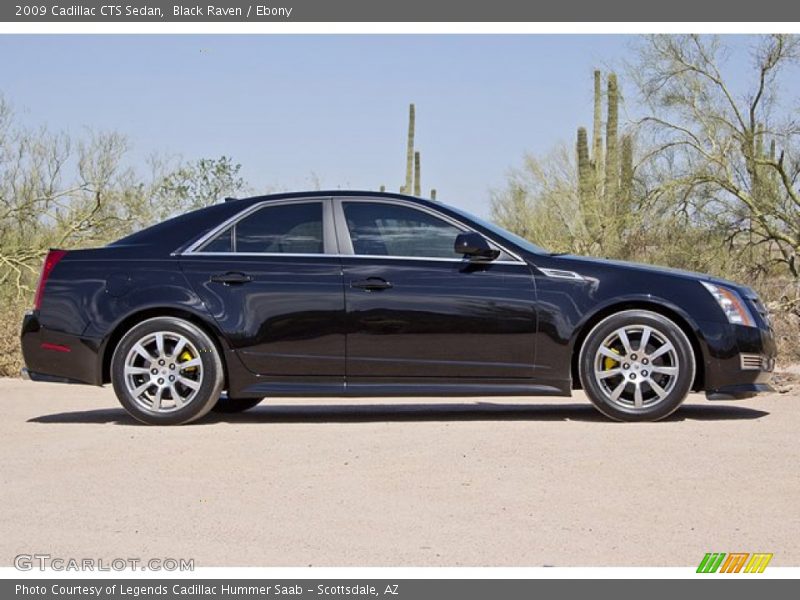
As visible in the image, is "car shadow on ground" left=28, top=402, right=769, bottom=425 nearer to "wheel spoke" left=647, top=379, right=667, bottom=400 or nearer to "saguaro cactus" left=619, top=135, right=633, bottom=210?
"wheel spoke" left=647, top=379, right=667, bottom=400

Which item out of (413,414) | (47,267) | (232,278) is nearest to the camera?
(232,278)

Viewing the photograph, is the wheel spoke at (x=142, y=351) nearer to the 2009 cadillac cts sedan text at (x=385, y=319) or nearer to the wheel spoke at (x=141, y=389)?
the 2009 cadillac cts sedan text at (x=385, y=319)

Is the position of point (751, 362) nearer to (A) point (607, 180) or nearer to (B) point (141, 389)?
(B) point (141, 389)

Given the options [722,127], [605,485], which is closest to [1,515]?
[605,485]

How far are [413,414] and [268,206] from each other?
6.24 feet

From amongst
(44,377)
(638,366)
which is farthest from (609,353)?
(44,377)

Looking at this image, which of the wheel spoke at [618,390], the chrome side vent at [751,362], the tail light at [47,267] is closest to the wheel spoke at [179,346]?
the tail light at [47,267]

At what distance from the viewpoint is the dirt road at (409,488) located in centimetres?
579

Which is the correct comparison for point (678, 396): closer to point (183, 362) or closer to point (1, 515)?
point (183, 362)

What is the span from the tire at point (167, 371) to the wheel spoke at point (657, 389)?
2.97 meters

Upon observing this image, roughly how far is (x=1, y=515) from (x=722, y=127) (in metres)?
20.4

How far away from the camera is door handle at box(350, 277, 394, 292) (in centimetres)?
958

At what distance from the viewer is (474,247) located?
9453mm

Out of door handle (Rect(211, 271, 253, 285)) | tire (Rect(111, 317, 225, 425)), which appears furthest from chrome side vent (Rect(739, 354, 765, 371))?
tire (Rect(111, 317, 225, 425))
